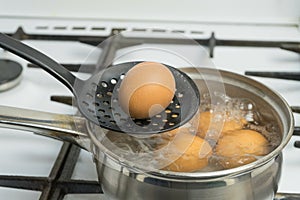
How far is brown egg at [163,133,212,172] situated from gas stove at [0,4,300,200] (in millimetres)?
101

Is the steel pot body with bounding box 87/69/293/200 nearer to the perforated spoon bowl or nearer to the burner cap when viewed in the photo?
the perforated spoon bowl

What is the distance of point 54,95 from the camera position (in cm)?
77

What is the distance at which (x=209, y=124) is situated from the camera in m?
0.62

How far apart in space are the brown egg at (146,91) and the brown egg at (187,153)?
1.6 inches

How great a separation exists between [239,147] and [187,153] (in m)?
0.06

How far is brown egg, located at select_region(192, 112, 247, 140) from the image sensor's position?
23.9 inches

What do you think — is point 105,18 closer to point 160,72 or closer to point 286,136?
point 160,72

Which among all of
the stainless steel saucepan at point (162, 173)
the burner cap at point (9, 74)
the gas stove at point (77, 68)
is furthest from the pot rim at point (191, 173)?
the burner cap at point (9, 74)

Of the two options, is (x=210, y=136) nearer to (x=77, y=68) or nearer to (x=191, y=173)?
(x=191, y=173)

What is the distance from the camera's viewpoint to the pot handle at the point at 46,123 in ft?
1.91

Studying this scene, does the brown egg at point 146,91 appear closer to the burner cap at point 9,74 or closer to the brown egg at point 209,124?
the brown egg at point 209,124

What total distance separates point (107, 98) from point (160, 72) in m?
0.07

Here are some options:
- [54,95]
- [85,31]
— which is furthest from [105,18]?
[54,95]

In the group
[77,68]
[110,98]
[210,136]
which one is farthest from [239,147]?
[77,68]
